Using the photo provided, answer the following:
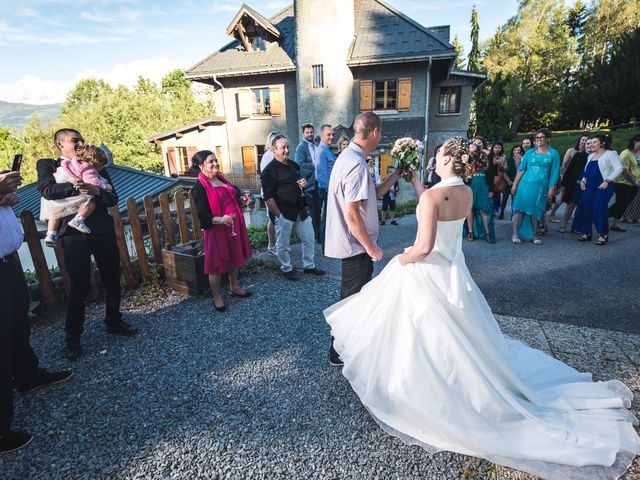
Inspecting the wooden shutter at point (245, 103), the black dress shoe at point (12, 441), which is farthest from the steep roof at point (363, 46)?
the black dress shoe at point (12, 441)

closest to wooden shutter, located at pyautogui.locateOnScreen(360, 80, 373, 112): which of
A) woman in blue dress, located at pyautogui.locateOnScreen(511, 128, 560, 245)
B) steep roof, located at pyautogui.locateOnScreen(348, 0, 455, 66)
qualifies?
steep roof, located at pyautogui.locateOnScreen(348, 0, 455, 66)

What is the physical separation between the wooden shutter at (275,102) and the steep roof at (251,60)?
1.05m

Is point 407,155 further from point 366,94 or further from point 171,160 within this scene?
point 171,160

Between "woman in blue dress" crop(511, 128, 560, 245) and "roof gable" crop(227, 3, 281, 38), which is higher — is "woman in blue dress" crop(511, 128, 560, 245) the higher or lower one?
the lower one

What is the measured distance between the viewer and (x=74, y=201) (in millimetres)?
3348

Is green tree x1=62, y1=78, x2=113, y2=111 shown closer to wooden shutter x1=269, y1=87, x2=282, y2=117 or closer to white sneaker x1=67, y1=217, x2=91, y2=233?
wooden shutter x1=269, y1=87, x2=282, y2=117

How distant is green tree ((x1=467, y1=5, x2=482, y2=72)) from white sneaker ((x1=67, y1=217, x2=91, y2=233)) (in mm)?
45834

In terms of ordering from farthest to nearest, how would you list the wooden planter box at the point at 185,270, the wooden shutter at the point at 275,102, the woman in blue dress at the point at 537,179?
1. the wooden shutter at the point at 275,102
2. the woman in blue dress at the point at 537,179
3. the wooden planter box at the point at 185,270

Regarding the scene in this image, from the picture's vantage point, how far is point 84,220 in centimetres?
337

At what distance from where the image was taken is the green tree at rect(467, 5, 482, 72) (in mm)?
41031

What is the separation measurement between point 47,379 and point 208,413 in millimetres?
1559

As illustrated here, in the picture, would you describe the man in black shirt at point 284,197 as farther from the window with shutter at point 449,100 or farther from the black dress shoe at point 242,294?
the window with shutter at point 449,100

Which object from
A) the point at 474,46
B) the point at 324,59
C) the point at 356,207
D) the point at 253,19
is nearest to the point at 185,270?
the point at 356,207

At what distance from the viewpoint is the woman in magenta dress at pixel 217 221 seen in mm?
4148
